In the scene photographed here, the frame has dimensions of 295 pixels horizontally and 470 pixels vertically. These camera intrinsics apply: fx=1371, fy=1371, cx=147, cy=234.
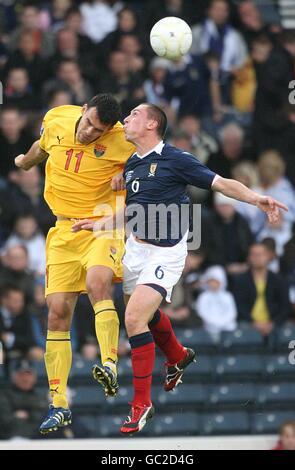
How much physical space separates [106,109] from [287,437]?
188 inches

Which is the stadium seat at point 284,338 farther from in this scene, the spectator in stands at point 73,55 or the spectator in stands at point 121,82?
the spectator in stands at point 73,55

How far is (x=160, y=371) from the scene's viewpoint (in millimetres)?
14992

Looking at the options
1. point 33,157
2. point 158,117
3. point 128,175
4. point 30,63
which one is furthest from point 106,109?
point 30,63

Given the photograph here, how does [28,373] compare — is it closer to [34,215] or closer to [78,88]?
[34,215]

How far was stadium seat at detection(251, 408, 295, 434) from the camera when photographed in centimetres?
1497

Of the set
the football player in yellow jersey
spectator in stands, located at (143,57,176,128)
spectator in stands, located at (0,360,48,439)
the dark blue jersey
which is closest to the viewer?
the dark blue jersey

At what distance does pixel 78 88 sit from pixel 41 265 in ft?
8.03

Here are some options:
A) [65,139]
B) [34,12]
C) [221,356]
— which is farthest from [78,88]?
[65,139]

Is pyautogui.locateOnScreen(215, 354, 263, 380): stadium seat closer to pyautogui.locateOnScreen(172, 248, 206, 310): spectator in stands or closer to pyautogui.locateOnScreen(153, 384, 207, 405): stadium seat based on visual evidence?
pyautogui.locateOnScreen(153, 384, 207, 405): stadium seat

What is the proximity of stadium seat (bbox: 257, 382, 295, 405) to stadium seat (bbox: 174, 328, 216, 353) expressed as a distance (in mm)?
722

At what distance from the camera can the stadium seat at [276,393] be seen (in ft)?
50.0

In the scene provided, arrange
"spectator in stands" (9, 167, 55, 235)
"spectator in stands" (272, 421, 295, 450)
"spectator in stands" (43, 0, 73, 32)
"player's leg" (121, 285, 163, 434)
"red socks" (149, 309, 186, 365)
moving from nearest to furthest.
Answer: "player's leg" (121, 285, 163, 434), "red socks" (149, 309, 186, 365), "spectator in stands" (272, 421, 295, 450), "spectator in stands" (9, 167, 55, 235), "spectator in stands" (43, 0, 73, 32)

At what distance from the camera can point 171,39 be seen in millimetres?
11820

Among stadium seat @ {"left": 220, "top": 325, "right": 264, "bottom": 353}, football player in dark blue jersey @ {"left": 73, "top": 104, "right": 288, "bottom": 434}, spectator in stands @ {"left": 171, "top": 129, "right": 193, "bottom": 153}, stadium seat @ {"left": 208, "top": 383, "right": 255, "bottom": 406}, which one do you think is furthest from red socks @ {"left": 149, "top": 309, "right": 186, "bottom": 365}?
spectator in stands @ {"left": 171, "top": 129, "right": 193, "bottom": 153}
